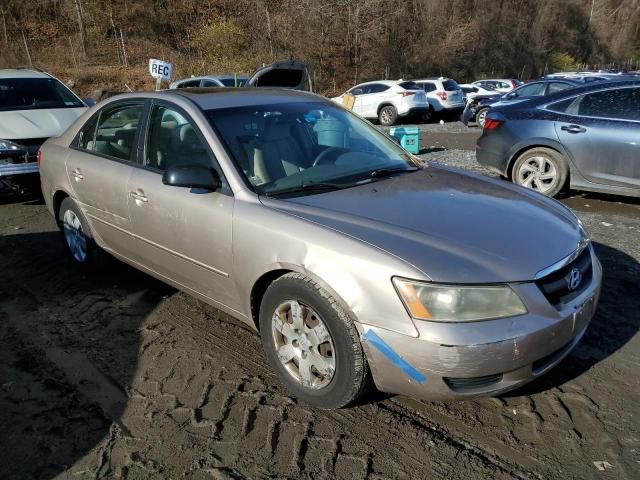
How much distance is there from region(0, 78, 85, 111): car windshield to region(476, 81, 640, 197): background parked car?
6099 mm

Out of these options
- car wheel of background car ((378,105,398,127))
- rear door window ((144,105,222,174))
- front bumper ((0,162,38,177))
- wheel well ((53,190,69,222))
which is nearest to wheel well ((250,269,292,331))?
rear door window ((144,105,222,174))

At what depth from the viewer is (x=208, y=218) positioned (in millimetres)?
3111

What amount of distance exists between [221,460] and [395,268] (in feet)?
3.89

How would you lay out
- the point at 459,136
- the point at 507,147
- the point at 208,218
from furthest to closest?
1. the point at 459,136
2. the point at 507,147
3. the point at 208,218

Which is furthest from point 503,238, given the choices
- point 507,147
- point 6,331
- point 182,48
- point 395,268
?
point 182,48

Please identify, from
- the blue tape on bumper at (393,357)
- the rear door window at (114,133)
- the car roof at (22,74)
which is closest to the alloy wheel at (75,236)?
the rear door window at (114,133)

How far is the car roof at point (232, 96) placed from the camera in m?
3.54

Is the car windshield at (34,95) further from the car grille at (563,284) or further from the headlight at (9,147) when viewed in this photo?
the car grille at (563,284)

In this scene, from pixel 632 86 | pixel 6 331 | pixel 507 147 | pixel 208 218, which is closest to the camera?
pixel 208 218

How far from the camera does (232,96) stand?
3.70m

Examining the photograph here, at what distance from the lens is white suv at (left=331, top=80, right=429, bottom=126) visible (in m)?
17.9

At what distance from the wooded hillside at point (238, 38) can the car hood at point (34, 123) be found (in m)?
19.2

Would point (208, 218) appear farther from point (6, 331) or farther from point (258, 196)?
point (6, 331)

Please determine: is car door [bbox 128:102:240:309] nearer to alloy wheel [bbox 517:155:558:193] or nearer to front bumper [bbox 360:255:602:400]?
front bumper [bbox 360:255:602:400]
